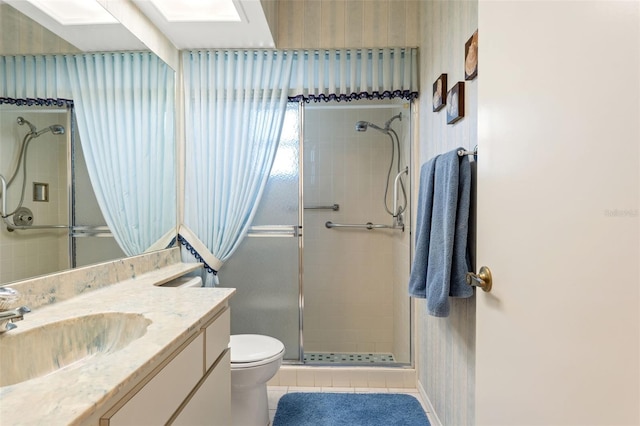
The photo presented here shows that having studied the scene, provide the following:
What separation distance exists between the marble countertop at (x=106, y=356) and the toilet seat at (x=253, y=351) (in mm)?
486

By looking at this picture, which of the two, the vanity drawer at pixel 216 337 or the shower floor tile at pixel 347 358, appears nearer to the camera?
the vanity drawer at pixel 216 337

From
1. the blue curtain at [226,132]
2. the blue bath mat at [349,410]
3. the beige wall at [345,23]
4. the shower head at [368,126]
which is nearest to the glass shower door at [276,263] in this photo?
the blue curtain at [226,132]

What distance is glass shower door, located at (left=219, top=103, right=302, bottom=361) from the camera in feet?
7.63

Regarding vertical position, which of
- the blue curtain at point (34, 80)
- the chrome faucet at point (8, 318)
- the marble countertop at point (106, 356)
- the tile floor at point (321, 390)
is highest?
the blue curtain at point (34, 80)

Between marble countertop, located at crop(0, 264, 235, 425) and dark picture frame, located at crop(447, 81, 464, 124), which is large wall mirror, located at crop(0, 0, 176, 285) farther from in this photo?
dark picture frame, located at crop(447, 81, 464, 124)

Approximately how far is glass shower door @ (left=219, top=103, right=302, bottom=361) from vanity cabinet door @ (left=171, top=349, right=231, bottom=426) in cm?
105

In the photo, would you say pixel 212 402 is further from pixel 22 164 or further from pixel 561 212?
pixel 561 212

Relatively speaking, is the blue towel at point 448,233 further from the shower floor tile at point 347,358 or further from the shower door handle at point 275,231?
the shower floor tile at point 347,358

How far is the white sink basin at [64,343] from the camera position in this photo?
0.83 m

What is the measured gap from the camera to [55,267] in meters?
1.24

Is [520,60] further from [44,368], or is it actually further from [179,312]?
[44,368]

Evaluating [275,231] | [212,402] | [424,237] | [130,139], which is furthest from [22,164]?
[424,237]

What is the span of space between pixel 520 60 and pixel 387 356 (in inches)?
91.7

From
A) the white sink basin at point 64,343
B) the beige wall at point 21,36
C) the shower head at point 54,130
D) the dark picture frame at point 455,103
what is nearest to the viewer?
the white sink basin at point 64,343
